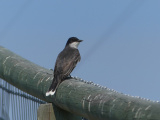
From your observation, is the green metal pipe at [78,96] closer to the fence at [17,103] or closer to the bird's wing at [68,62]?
the fence at [17,103]

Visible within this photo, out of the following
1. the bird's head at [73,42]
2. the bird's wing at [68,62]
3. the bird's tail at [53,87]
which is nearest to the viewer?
the bird's tail at [53,87]

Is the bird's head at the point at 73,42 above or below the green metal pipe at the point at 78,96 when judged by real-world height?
above

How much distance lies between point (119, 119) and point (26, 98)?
1799 mm

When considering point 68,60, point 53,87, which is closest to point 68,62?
point 68,60

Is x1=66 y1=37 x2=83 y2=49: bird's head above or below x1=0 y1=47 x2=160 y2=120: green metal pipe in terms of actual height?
above

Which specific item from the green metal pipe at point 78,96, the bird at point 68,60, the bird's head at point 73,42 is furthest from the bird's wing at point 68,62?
the green metal pipe at point 78,96

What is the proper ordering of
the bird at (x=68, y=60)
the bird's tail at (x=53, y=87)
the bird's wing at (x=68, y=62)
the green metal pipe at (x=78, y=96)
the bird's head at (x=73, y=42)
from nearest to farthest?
1. the green metal pipe at (x=78, y=96)
2. the bird's tail at (x=53, y=87)
3. the bird at (x=68, y=60)
4. the bird's wing at (x=68, y=62)
5. the bird's head at (x=73, y=42)

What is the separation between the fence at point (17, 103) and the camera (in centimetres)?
403

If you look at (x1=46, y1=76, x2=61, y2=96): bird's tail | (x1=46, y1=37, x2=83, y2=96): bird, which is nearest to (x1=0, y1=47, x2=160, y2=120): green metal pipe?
(x1=46, y1=76, x2=61, y2=96): bird's tail

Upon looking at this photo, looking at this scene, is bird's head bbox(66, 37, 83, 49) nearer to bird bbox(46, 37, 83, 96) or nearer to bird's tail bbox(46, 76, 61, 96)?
bird bbox(46, 37, 83, 96)

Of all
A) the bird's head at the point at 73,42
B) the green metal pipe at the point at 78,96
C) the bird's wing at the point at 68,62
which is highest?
the bird's head at the point at 73,42

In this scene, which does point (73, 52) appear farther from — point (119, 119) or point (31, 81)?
point (119, 119)

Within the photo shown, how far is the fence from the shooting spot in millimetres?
4031

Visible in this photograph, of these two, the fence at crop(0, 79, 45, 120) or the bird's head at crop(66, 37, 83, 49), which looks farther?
the bird's head at crop(66, 37, 83, 49)
